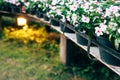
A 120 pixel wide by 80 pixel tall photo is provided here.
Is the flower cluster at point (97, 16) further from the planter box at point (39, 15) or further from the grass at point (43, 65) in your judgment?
the planter box at point (39, 15)

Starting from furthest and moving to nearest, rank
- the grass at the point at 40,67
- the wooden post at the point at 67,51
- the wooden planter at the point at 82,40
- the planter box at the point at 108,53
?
the wooden post at the point at 67,51
the grass at the point at 40,67
the wooden planter at the point at 82,40
the planter box at the point at 108,53

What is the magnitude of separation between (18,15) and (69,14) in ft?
12.8

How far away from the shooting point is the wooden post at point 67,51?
592cm

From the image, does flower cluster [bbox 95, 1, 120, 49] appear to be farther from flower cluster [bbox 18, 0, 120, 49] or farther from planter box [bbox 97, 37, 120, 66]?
planter box [bbox 97, 37, 120, 66]

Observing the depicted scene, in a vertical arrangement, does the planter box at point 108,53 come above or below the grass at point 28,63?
above

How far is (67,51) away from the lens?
19.6 feet

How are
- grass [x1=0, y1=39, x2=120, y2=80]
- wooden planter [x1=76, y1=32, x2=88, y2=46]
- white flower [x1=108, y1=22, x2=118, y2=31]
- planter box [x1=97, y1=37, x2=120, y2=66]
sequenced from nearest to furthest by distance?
white flower [x1=108, y1=22, x2=118, y2=31]
planter box [x1=97, y1=37, x2=120, y2=66]
wooden planter [x1=76, y1=32, x2=88, y2=46]
grass [x1=0, y1=39, x2=120, y2=80]

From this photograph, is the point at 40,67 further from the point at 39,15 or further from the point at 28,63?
the point at 39,15

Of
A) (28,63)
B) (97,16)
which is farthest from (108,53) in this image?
(28,63)

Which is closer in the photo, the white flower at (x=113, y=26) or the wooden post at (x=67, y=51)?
the white flower at (x=113, y=26)

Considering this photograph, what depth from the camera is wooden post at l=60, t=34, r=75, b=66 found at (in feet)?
19.4

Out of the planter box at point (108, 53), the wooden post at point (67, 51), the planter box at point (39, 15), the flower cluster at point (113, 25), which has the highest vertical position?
the flower cluster at point (113, 25)

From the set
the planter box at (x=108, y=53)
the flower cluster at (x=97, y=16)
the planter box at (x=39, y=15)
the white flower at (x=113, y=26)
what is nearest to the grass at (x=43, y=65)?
the planter box at (x=39, y=15)

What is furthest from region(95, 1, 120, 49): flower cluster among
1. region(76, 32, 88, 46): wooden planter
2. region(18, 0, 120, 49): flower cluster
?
region(76, 32, 88, 46): wooden planter
